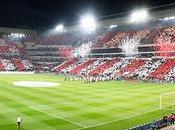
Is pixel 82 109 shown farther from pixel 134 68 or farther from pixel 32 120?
pixel 134 68

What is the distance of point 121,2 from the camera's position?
86625 mm

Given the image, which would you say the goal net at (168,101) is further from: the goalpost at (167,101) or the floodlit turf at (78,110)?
the floodlit turf at (78,110)

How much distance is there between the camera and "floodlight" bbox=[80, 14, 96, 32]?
101188 millimetres

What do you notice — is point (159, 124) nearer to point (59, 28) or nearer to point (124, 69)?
point (124, 69)

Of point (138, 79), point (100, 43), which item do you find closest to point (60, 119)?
point (138, 79)

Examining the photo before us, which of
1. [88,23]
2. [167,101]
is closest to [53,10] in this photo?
[88,23]

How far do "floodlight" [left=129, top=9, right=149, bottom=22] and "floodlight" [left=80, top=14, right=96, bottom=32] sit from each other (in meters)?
13.8

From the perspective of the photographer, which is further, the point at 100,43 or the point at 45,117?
the point at 100,43

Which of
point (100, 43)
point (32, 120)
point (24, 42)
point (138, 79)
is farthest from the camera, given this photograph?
point (24, 42)

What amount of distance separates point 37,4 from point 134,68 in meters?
40.9

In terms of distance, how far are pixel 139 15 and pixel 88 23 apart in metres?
21.0

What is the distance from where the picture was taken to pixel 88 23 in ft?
343

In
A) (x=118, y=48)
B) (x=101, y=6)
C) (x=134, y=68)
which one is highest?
(x=101, y=6)

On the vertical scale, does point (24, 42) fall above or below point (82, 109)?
above
